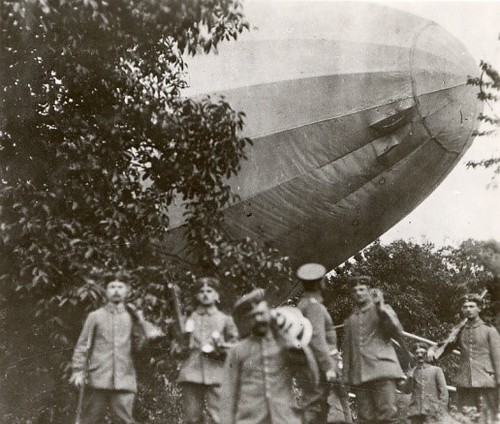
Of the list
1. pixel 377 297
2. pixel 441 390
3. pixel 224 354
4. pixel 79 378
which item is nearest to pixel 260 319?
pixel 377 297

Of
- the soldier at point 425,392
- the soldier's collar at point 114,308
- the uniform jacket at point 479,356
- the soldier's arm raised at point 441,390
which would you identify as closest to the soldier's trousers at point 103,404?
the soldier's collar at point 114,308

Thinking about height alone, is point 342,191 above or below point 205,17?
below

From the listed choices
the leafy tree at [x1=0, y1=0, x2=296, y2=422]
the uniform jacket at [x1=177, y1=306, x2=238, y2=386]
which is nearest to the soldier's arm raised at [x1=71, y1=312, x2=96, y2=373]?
the leafy tree at [x1=0, y1=0, x2=296, y2=422]


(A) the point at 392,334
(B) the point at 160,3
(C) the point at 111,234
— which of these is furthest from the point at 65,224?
(A) the point at 392,334

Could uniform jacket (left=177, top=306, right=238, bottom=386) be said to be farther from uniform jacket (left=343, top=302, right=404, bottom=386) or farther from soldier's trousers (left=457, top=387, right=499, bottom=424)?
soldier's trousers (left=457, top=387, right=499, bottom=424)

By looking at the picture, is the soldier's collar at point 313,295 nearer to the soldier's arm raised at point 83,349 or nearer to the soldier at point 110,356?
the soldier at point 110,356

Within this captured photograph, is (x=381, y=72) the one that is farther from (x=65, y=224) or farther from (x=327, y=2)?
(x=65, y=224)

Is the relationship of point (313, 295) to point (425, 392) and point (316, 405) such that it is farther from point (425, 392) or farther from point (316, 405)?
point (425, 392)
